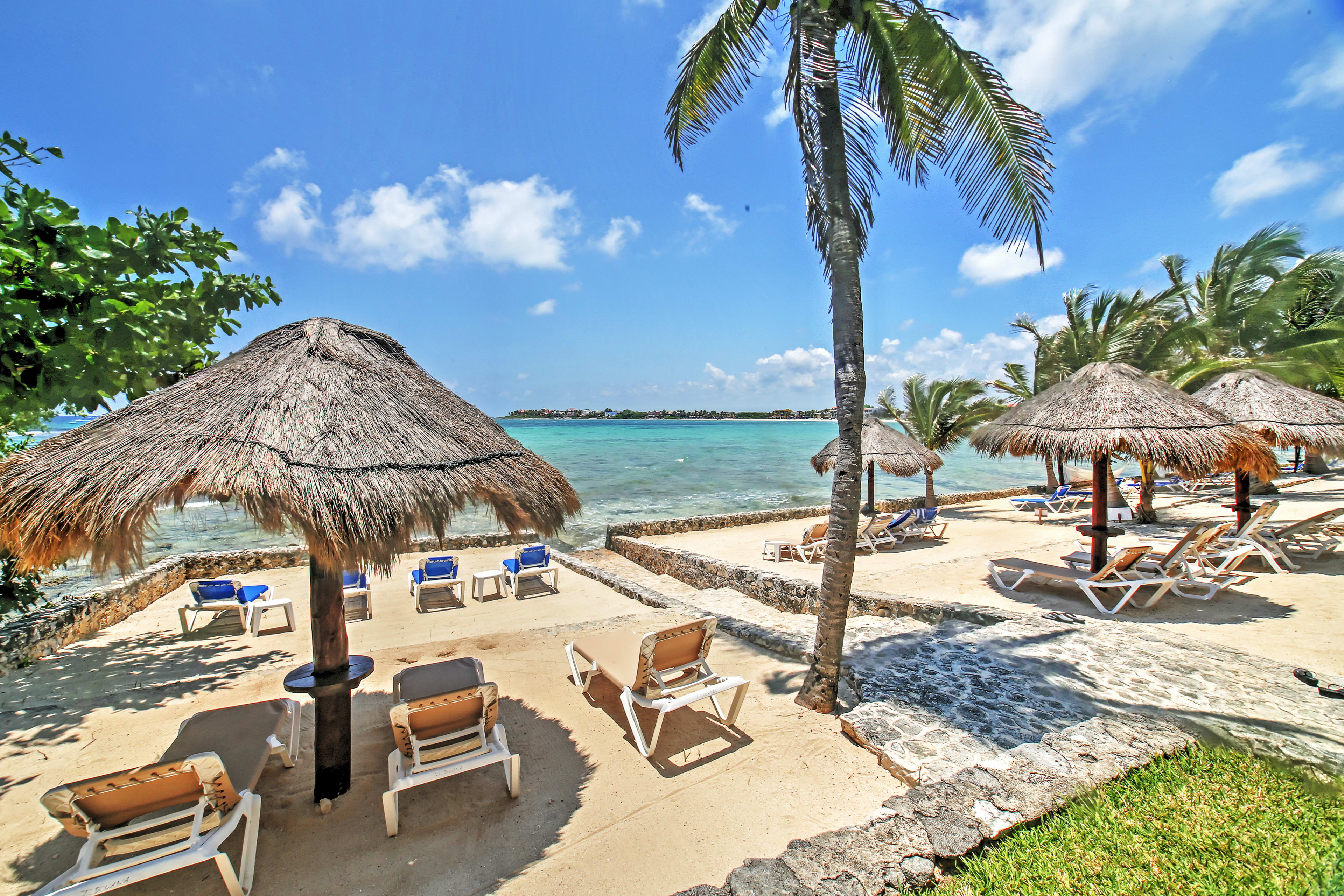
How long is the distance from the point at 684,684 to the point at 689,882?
152 centimetres

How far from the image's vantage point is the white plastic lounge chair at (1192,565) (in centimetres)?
700

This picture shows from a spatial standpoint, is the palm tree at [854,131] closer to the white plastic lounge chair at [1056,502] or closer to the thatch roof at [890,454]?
the thatch roof at [890,454]

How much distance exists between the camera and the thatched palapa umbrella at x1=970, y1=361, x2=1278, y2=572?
7.18m

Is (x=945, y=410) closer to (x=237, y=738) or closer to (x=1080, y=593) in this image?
(x=1080, y=593)

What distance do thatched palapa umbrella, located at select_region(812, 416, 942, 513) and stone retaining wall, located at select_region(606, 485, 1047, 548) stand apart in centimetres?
164

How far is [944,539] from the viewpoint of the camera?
13086 millimetres

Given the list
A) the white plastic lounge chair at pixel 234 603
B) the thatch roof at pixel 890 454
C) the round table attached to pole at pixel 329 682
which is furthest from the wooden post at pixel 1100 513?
the white plastic lounge chair at pixel 234 603

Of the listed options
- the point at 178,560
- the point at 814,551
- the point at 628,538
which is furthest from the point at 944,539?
the point at 178,560

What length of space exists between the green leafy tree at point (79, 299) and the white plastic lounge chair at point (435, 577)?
190 inches

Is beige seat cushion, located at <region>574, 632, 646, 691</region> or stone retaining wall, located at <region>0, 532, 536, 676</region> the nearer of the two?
beige seat cushion, located at <region>574, 632, 646, 691</region>

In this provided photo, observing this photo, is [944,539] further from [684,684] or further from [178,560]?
[178,560]

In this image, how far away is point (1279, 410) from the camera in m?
9.43

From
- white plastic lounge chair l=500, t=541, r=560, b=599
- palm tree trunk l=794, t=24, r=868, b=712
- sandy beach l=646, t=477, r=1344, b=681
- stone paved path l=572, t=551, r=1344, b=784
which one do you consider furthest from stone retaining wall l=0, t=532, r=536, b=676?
sandy beach l=646, t=477, r=1344, b=681

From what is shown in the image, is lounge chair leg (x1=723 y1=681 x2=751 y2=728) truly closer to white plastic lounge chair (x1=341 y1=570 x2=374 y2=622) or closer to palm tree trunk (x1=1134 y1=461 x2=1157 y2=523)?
white plastic lounge chair (x1=341 y1=570 x2=374 y2=622)
